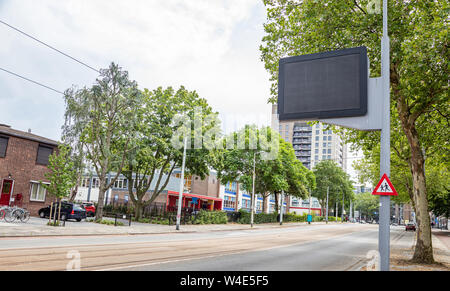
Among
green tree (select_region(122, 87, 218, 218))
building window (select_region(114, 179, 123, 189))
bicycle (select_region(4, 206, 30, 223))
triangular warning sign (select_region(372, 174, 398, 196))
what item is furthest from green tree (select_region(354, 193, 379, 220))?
triangular warning sign (select_region(372, 174, 398, 196))

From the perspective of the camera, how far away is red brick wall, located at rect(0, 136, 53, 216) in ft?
90.2

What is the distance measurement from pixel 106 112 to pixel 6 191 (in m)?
9.87

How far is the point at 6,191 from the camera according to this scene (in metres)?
27.3

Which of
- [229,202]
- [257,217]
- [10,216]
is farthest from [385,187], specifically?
[229,202]

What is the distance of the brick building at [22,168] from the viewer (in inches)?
1073

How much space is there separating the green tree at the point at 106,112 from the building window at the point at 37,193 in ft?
18.5

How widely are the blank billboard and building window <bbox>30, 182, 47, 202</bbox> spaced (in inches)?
1028

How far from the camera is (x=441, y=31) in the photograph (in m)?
10.4

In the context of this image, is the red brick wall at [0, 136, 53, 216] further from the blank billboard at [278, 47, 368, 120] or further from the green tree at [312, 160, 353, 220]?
the green tree at [312, 160, 353, 220]

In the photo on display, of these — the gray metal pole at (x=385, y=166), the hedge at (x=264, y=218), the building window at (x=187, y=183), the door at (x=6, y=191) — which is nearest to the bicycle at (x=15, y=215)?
the door at (x=6, y=191)

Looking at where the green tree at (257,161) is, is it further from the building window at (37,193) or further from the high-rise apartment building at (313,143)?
the high-rise apartment building at (313,143)

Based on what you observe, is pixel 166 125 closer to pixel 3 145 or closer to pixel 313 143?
pixel 3 145

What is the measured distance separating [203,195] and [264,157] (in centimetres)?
1886
